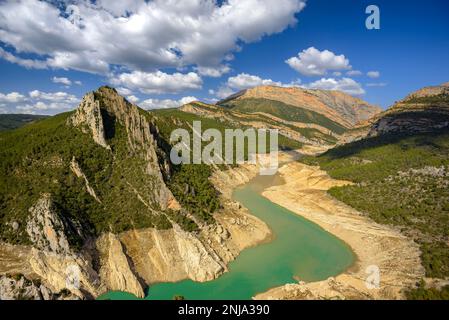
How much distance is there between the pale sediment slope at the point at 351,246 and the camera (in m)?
43.2

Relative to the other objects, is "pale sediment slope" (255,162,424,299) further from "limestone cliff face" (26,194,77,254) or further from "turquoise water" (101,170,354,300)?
"limestone cliff face" (26,194,77,254)

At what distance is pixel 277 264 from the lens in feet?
173

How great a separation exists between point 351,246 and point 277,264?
58.6ft

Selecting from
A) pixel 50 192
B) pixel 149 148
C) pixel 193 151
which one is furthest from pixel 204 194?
pixel 193 151

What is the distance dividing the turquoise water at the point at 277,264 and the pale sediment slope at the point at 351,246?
97.2 inches

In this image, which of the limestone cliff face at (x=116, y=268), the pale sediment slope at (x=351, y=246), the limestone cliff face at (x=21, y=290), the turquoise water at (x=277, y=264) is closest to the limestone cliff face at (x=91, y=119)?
the limestone cliff face at (x=116, y=268)

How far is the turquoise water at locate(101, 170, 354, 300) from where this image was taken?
146 feet

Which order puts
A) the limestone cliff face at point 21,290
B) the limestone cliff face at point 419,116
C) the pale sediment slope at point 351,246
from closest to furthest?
1. the limestone cliff face at point 21,290
2. the pale sediment slope at point 351,246
3. the limestone cliff face at point 419,116

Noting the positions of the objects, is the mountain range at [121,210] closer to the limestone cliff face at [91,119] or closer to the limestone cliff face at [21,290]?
the limestone cliff face at [21,290]

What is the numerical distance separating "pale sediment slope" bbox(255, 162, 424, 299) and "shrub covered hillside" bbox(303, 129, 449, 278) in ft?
8.61

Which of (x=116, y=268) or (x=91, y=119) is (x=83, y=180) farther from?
(x=116, y=268)

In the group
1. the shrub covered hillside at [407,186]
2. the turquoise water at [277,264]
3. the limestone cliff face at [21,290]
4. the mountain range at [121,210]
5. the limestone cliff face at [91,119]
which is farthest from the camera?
the limestone cliff face at [91,119]

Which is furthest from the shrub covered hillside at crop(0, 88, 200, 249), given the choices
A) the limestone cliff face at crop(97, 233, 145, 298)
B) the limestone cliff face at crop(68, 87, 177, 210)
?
the limestone cliff face at crop(97, 233, 145, 298)
